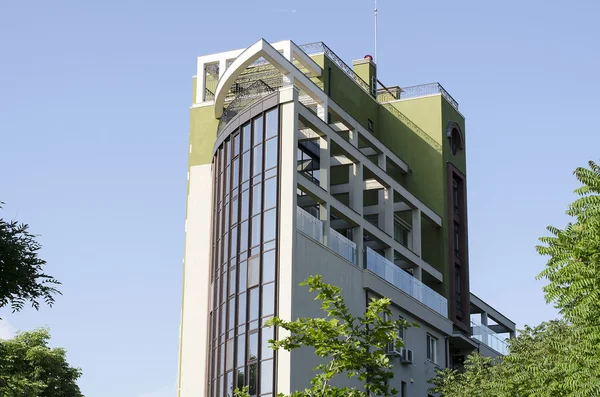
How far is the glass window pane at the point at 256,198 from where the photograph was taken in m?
46.5

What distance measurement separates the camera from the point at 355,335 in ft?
77.7

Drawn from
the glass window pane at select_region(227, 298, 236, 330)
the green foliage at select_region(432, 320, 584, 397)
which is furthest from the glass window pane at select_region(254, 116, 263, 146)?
the green foliage at select_region(432, 320, 584, 397)

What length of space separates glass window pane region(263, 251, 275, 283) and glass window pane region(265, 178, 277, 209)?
2116mm

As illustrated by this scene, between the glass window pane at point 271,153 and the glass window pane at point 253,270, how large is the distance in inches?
158

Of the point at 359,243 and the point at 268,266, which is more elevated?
the point at 359,243

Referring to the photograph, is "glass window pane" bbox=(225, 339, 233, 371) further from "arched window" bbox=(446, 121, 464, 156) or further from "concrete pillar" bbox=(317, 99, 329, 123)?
"arched window" bbox=(446, 121, 464, 156)

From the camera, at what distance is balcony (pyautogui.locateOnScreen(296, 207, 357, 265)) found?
45.8 metres

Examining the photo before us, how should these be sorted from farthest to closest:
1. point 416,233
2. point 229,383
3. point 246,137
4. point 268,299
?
1. point 416,233
2. point 246,137
3. point 229,383
4. point 268,299

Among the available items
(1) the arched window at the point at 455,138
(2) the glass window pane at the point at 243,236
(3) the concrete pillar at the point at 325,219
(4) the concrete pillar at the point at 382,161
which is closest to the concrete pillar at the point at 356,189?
(3) the concrete pillar at the point at 325,219

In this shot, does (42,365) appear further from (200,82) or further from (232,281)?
(232,281)

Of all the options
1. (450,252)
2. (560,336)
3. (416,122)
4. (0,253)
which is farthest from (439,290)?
(0,253)

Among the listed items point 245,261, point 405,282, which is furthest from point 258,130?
point 405,282

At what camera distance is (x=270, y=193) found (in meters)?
46.2

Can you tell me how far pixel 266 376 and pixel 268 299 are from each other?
3181 mm
